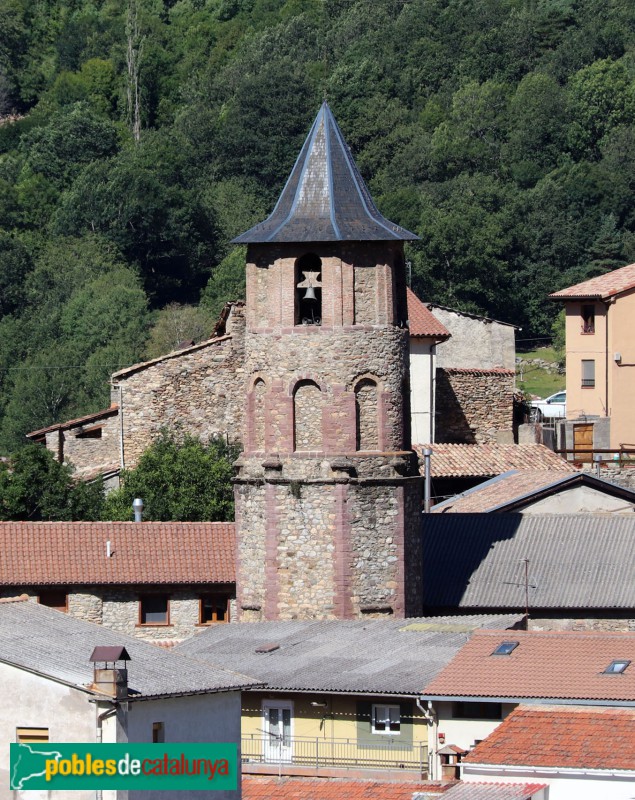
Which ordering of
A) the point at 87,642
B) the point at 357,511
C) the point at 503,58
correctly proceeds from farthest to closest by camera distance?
the point at 503,58 < the point at 357,511 < the point at 87,642

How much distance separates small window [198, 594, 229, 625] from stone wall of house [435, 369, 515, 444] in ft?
56.9

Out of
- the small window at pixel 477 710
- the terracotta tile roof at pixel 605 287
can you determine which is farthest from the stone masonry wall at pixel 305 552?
the terracotta tile roof at pixel 605 287

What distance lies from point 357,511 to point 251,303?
4003 millimetres

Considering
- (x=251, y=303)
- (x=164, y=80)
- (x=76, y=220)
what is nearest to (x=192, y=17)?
(x=164, y=80)

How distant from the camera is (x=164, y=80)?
481 feet

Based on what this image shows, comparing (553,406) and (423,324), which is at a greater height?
(423,324)

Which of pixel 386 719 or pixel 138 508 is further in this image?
pixel 138 508

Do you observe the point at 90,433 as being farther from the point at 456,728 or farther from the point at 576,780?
the point at 576,780

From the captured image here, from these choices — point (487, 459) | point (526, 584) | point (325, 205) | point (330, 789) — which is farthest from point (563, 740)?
point (487, 459)

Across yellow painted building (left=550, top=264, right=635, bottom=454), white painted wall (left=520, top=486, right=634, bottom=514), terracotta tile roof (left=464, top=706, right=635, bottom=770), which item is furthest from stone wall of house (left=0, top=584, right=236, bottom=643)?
yellow painted building (left=550, top=264, right=635, bottom=454)

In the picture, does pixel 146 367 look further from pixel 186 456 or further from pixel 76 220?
pixel 76 220

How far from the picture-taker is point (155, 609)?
47281mm

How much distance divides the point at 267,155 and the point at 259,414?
80.2m

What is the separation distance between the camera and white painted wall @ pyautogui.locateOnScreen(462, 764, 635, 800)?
34.5 metres
